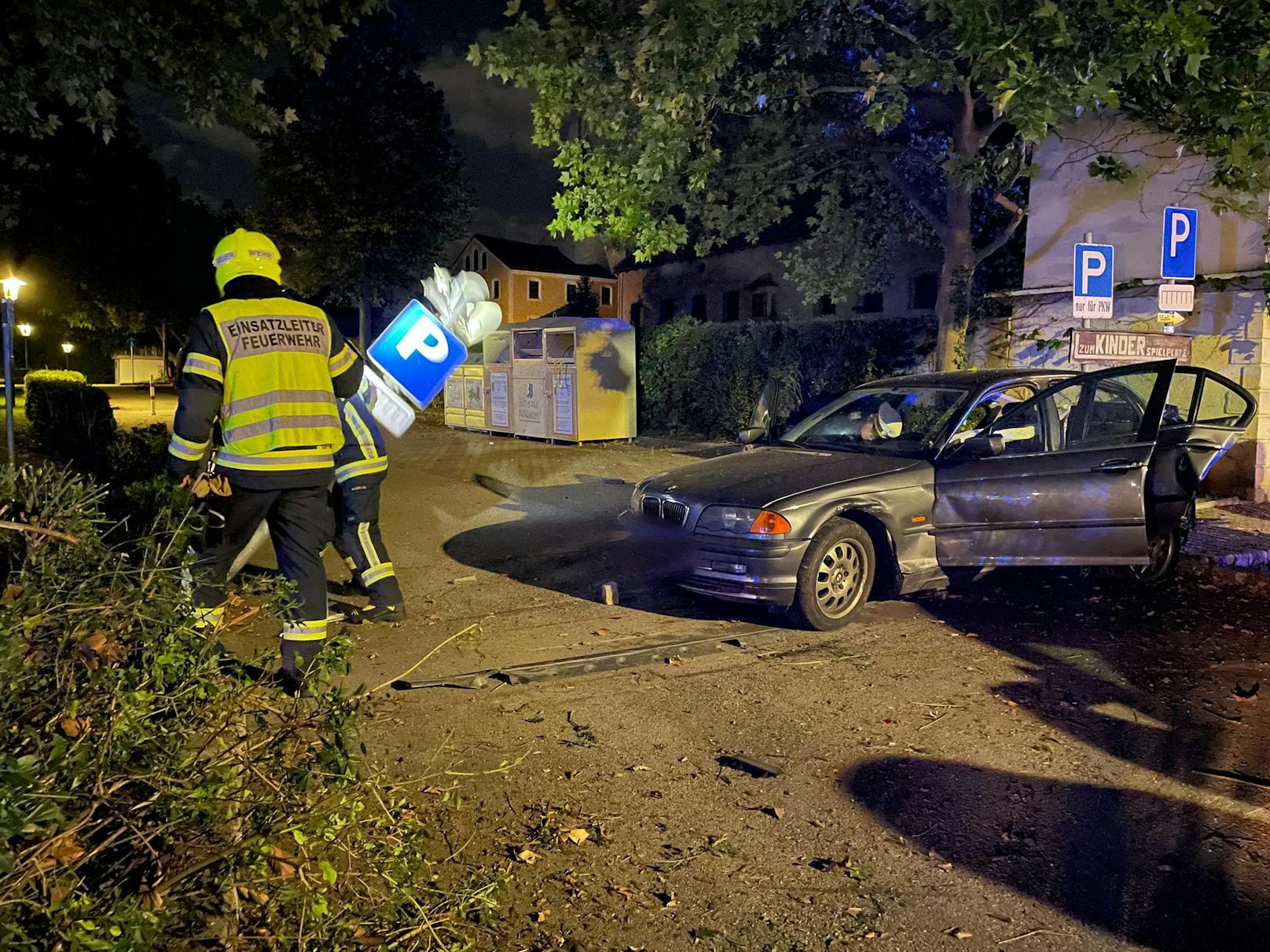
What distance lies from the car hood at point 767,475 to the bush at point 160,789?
339cm

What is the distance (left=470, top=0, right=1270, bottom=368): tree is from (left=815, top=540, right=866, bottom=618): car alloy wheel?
3.61 m

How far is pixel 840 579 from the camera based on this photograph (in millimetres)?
6230

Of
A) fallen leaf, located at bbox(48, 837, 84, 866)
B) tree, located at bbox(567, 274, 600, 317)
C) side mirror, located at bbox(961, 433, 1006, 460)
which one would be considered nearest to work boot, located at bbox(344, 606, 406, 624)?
side mirror, located at bbox(961, 433, 1006, 460)

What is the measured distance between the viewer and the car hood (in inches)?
241

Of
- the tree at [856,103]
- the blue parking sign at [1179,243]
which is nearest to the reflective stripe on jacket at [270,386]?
the tree at [856,103]

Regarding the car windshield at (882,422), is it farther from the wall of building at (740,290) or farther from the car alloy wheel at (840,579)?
the wall of building at (740,290)

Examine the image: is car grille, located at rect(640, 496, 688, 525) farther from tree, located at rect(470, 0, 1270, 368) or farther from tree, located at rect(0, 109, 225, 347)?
tree, located at rect(0, 109, 225, 347)

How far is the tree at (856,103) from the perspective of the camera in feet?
23.4

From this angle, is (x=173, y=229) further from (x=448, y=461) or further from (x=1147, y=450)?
(x=1147, y=450)

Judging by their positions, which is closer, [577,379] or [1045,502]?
[1045,502]

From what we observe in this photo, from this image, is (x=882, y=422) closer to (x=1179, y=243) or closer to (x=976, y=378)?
(x=976, y=378)

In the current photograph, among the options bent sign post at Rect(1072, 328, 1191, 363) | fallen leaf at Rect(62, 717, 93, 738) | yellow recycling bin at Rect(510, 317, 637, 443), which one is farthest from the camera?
yellow recycling bin at Rect(510, 317, 637, 443)

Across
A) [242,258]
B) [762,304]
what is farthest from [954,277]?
[762,304]

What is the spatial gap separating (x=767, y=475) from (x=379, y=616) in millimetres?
2734
